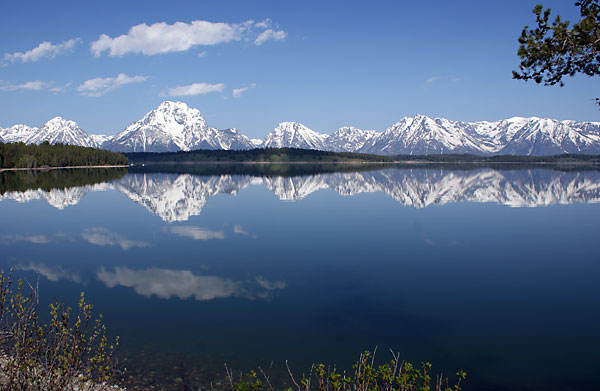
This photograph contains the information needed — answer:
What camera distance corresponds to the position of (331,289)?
23078 millimetres

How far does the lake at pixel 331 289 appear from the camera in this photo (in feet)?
50.9

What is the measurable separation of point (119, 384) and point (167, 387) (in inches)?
56.4

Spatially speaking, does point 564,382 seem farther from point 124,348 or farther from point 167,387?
point 124,348

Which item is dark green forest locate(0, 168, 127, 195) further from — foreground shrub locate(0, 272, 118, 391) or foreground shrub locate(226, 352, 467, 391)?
foreground shrub locate(226, 352, 467, 391)

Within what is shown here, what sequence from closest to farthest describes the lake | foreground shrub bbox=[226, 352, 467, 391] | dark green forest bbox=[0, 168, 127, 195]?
foreground shrub bbox=[226, 352, 467, 391] < the lake < dark green forest bbox=[0, 168, 127, 195]

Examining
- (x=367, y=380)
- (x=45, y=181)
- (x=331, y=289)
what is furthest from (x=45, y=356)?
(x=45, y=181)

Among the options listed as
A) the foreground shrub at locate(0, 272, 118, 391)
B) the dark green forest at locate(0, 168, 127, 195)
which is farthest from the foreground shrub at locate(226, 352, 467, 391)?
the dark green forest at locate(0, 168, 127, 195)

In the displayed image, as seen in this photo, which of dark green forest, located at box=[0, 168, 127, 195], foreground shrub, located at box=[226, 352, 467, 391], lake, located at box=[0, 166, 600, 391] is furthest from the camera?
dark green forest, located at box=[0, 168, 127, 195]

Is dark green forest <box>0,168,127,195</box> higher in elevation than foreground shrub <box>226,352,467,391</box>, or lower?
lower

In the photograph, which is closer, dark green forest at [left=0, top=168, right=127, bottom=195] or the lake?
the lake

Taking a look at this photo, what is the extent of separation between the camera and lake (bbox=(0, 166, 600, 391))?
1551 centimetres

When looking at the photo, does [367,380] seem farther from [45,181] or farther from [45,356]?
[45,181]

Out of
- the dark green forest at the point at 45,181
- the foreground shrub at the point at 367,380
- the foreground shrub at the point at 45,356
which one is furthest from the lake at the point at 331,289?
the dark green forest at the point at 45,181

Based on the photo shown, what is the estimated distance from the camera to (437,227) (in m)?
43.5
